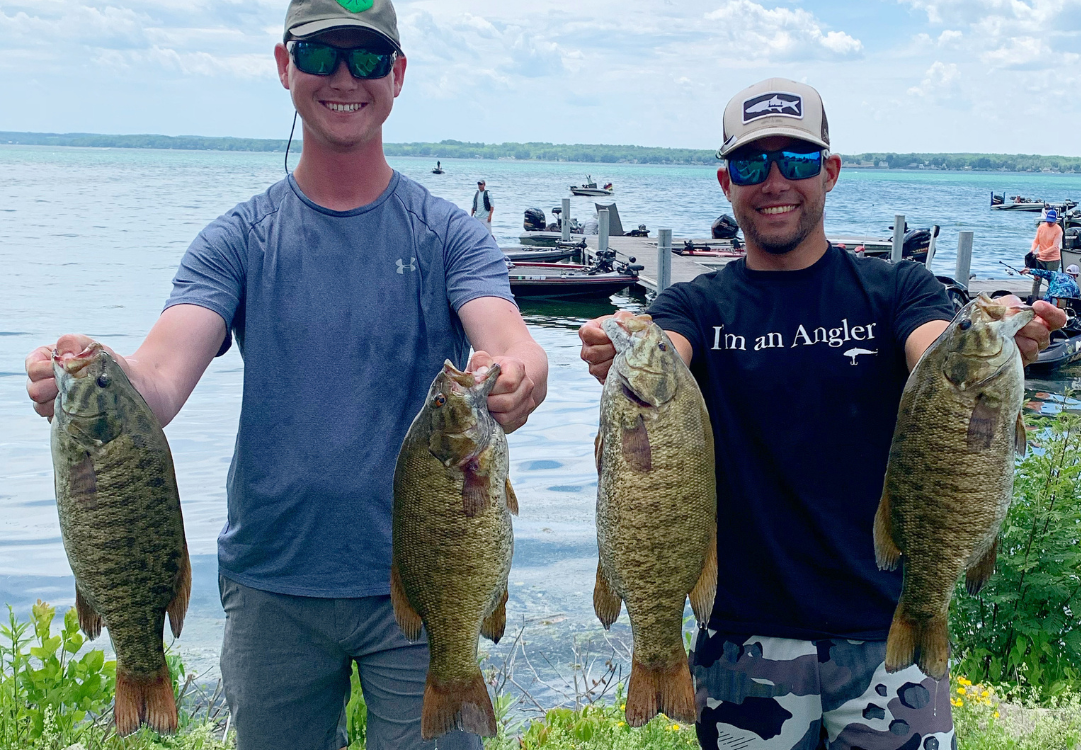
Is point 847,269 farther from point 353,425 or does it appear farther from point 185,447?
point 185,447

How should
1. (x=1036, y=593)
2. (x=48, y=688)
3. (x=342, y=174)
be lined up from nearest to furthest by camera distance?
(x=342, y=174), (x=48, y=688), (x=1036, y=593)

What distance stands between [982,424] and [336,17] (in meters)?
2.22

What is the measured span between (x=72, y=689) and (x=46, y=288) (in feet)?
84.5

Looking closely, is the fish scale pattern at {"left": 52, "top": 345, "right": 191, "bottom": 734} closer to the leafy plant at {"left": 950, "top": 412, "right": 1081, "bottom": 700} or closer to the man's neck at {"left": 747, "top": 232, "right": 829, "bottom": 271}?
the man's neck at {"left": 747, "top": 232, "right": 829, "bottom": 271}

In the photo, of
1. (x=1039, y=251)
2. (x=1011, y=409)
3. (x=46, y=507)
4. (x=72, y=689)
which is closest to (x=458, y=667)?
(x=1011, y=409)

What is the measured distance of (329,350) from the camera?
3076 millimetres

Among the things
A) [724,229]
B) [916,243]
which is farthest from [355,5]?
[724,229]

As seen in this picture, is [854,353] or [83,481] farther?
[854,353]

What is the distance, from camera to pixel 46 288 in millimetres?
27672

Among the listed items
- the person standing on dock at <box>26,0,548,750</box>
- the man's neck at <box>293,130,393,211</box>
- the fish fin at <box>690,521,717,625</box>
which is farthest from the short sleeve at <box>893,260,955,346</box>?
the man's neck at <box>293,130,393,211</box>

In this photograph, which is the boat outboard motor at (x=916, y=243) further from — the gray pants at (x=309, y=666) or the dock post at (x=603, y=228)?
the gray pants at (x=309, y=666)

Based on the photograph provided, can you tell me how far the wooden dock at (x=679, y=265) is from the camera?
23448mm

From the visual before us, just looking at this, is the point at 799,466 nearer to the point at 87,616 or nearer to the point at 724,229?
the point at 87,616

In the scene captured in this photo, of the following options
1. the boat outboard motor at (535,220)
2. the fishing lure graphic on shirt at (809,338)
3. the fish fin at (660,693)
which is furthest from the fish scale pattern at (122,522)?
the boat outboard motor at (535,220)
